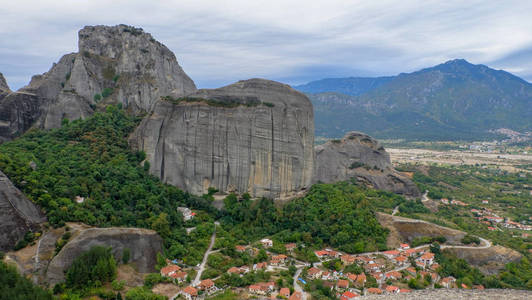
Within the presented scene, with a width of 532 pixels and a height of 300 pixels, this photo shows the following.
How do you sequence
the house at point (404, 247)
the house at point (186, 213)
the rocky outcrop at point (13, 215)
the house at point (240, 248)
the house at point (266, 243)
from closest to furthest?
1. the rocky outcrop at point (13, 215)
2. the house at point (240, 248)
3. the house at point (266, 243)
4. the house at point (404, 247)
5. the house at point (186, 213)

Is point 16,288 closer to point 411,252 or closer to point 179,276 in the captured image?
point 179,276

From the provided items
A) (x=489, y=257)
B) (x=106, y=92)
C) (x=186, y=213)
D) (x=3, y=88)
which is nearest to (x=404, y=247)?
(x=489, y=257)

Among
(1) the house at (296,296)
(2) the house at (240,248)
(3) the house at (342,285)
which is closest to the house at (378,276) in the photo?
(3) the house at (342,285)

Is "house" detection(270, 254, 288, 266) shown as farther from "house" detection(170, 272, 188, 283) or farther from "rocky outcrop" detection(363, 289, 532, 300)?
"rocky outcrop" detection(363, 289, 532, 300)

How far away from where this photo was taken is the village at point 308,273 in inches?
1181

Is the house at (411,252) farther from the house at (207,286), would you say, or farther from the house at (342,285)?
the house at (207,286)

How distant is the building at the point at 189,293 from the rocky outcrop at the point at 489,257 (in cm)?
2830

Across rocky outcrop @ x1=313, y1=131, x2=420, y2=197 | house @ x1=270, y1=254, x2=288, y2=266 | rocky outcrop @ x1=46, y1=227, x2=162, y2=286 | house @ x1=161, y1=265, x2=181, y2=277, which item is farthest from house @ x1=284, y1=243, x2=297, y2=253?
rocky outcrop @ x1=313, y1=131, x2=420, y2=197

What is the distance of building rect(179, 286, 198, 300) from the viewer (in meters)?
28.4

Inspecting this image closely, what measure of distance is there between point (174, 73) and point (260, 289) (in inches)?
1717

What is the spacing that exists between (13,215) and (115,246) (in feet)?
27.5

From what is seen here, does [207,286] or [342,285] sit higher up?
[207,286]

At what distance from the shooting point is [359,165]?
67000 mm

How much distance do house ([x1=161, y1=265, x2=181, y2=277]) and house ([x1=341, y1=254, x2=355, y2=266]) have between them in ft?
57.1
